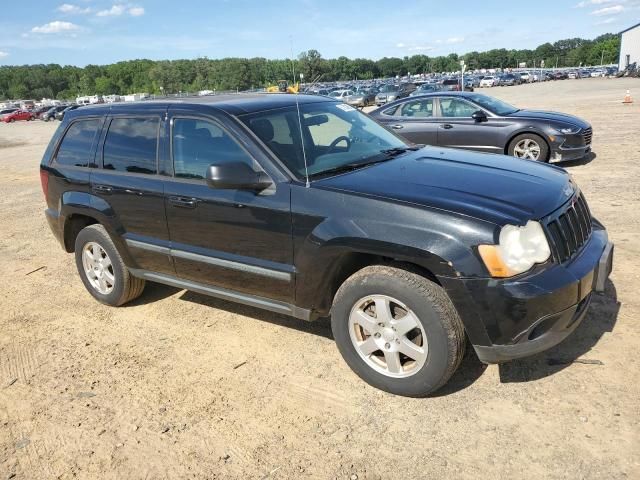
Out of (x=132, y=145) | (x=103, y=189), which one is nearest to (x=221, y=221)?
(x=132, y=145)

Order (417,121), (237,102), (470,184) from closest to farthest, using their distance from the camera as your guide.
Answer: (470,184) < (237,102) < (417,121)

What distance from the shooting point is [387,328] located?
3232mm

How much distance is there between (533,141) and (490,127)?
31.4 inches

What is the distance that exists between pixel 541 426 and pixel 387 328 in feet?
3.22

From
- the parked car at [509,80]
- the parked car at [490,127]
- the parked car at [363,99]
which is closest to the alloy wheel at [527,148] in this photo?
the parked car at [490,127]

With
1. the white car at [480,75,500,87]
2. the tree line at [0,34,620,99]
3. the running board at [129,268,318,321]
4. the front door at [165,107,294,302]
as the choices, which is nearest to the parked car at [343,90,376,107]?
the white car at [480,75,500,87]

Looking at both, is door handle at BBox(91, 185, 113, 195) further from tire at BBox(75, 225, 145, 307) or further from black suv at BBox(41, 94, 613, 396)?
tire at BBox(75, 225, 145, 307)

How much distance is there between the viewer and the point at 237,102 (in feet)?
13.6

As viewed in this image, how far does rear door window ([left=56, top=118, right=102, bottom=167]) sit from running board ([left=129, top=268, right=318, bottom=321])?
3.68ft

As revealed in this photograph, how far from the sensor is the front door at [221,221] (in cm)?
358

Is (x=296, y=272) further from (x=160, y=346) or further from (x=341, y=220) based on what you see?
(x=160, y=346)

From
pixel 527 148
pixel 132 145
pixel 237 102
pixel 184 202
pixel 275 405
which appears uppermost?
pixel 237 102

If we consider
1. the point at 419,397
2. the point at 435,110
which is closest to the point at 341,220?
the point at 419,397

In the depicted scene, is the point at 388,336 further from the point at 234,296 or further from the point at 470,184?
the point at 234,296
